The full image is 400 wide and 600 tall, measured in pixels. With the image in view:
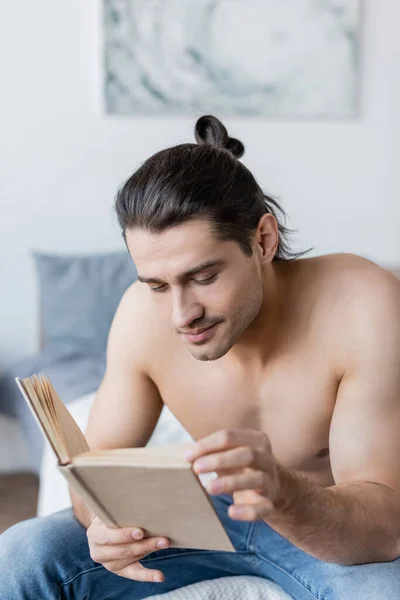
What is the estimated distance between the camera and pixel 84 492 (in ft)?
3.24

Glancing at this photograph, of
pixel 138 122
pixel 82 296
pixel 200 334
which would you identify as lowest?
pixel 82 296

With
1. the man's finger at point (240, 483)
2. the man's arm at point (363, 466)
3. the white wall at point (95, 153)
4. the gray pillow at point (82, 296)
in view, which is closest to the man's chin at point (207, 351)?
the man's arm at point (363, 466)

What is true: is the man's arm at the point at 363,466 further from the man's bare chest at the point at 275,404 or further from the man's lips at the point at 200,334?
the man's lips at the point at 200,334

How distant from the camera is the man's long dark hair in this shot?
124 centimetres

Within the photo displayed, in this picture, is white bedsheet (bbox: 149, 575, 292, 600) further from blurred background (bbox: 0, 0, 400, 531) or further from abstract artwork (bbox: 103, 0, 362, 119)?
abstract artwork (bbox: 103, 0, 362, 119)

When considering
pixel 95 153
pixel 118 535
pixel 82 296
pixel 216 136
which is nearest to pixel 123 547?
pixel 118 535

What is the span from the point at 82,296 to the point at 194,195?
5.30 ft

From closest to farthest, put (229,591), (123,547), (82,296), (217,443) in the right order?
1. (217,443)
2. (123,547)
3. (229,591)
4. (82,296)

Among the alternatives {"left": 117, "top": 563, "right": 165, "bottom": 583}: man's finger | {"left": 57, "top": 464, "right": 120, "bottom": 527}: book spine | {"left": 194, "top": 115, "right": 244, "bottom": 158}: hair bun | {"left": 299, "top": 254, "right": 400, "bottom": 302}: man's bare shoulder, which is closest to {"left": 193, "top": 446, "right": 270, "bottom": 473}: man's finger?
{"left": 57, "top": 464, "right": 120, "bottom": 527}: book spine

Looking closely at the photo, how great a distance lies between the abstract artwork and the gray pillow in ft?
1.82

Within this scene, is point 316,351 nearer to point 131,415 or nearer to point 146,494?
point 131,415

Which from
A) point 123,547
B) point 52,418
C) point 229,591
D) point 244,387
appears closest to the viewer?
point 52,418

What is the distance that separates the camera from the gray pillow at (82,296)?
9.16 ft

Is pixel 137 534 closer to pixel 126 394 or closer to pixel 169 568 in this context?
pixel 169 568
